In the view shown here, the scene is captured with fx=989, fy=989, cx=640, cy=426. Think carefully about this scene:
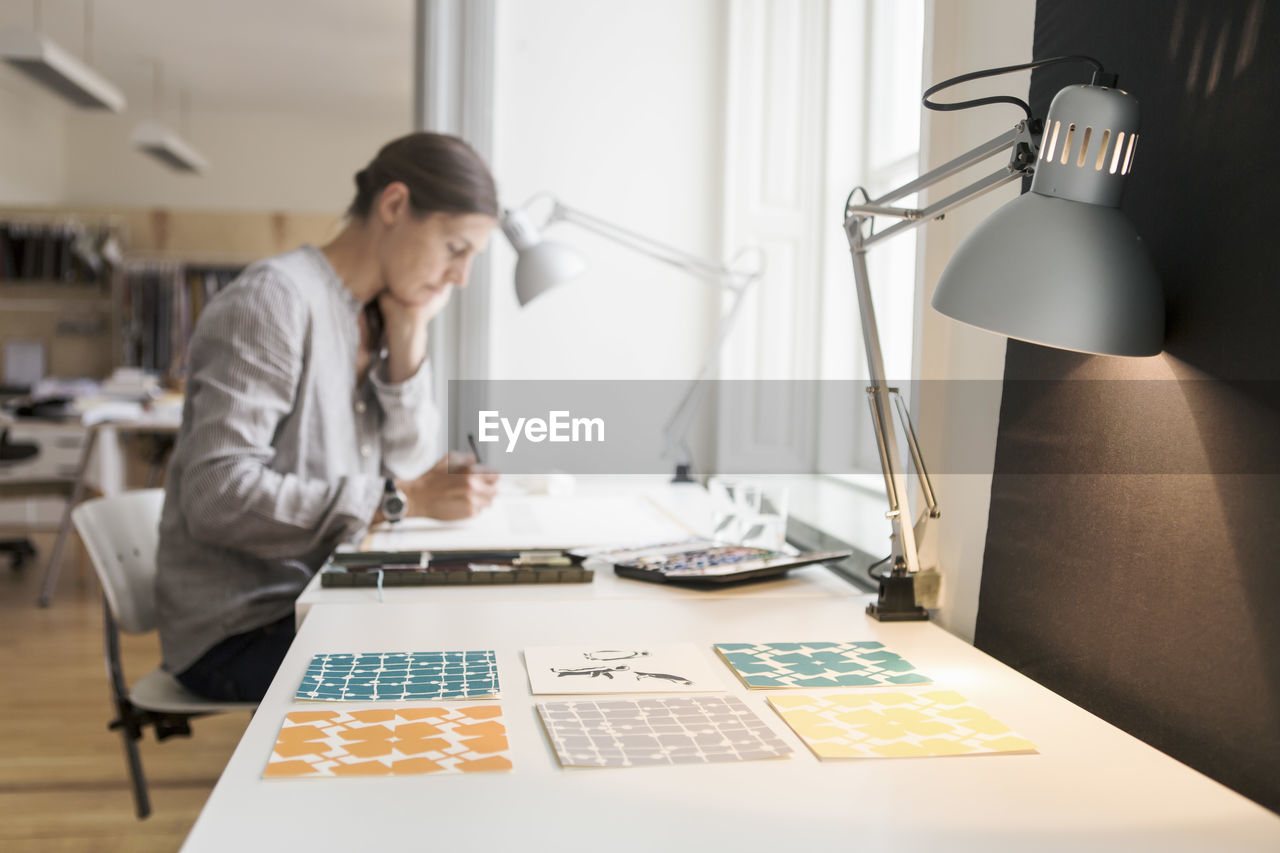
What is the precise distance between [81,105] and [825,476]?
503cm

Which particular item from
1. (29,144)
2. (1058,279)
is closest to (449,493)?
(1058,279)

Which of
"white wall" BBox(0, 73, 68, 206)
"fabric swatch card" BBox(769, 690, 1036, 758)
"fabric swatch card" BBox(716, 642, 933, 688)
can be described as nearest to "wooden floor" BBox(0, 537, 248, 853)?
"fabric swatch card" BBox(716, 642, 933, 688)

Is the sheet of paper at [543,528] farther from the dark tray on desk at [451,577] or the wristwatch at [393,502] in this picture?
the dark tray on desk at [451,577]

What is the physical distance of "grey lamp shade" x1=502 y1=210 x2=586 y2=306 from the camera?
2.23 m

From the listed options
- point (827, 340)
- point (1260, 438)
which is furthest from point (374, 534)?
point (1260, 438)

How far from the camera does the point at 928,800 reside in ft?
2.39

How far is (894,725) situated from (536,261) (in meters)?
1.58

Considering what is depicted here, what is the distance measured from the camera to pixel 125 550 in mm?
1829

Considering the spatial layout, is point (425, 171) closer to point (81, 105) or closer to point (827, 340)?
point (827, 340)

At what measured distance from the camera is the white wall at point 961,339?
1196 millimetres

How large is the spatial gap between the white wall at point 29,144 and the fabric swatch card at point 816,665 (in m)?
7.50

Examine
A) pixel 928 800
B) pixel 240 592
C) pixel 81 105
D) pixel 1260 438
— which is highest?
pixel 81 105

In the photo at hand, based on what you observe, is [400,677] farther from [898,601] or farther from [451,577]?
[898,601]

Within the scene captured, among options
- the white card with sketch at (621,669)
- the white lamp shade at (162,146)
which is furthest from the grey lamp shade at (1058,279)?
the white lamp shade at (162,146)
